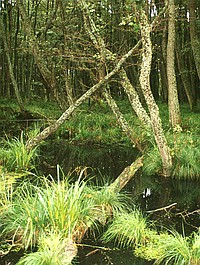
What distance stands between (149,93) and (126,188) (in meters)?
2.26

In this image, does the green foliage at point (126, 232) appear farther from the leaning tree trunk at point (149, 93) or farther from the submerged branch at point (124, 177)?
the leaning tree trunk at point (149, 93)

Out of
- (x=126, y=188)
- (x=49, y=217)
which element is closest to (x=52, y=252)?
(x=49, y=217)

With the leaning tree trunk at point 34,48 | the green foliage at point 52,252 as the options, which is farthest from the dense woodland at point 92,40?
the green foliage at point 52,252

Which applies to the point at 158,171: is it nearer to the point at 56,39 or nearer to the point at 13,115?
the point at 13,115

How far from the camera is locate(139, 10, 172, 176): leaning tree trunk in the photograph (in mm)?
7711

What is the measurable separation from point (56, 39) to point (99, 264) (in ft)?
50.7

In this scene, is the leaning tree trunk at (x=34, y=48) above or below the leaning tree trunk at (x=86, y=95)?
above

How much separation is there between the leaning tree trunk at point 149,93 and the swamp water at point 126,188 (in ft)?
1.86

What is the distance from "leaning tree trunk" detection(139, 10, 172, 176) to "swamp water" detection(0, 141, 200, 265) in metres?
0.57

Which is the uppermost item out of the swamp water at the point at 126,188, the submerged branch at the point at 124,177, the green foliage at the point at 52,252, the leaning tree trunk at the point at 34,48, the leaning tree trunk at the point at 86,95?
the leaning tree trunk at the point at 34,48

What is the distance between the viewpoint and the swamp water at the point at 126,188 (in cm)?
466

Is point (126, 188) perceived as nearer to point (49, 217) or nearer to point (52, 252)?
point (49, 217)

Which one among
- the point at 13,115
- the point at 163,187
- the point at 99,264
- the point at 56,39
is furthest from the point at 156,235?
the point at 56,39

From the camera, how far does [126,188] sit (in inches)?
305
